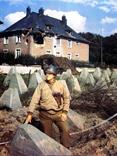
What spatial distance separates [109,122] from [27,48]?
144 ft

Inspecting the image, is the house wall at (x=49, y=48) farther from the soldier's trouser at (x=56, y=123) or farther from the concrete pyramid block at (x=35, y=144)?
the concrete pyramid block at (x=35, y=144)

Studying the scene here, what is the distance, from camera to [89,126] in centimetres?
1171

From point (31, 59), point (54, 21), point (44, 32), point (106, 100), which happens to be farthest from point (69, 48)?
point (106, 100)

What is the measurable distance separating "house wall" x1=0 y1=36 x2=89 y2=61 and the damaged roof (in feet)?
3.33

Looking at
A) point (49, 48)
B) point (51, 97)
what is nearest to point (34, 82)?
point (51, 97)

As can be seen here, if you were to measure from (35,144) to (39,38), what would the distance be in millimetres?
51487

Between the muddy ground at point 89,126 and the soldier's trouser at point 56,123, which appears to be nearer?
the soldier's trouser at point 56,123

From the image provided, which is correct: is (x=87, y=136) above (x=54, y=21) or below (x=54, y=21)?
below

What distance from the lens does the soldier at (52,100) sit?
7.63 m

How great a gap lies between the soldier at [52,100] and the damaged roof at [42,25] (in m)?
45.9

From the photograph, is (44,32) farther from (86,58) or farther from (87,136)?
(87,136)

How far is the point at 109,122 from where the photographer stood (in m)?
11.7

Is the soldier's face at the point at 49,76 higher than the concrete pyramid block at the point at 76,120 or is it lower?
higher

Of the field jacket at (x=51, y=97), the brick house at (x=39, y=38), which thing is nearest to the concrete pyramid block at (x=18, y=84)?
the field jacket at (x=51, y=97)
